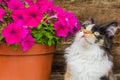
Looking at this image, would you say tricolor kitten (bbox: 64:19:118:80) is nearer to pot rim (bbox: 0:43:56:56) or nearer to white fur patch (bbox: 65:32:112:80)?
white fur patch (bbox: 65:32:112:80)

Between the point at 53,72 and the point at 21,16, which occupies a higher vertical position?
the point at 21,16

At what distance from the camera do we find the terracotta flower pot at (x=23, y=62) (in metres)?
2.09

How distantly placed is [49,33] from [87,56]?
0.91 feet

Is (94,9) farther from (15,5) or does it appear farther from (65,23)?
(15,5)

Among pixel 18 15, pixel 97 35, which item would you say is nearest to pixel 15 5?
pixel 18 15

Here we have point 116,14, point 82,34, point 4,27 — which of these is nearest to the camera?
point 4,27

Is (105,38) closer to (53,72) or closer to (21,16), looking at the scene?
(21,16)

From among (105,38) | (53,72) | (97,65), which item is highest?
(105,38)

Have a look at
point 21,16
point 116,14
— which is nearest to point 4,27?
point 21,16

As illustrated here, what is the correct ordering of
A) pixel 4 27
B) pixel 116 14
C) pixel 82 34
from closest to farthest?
pixel 4 27 → pixel 82 34 → pixel 116 14

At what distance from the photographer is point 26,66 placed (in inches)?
84.5

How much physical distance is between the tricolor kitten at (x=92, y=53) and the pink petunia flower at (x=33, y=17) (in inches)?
11.6

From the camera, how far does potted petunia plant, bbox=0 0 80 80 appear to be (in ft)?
6.64

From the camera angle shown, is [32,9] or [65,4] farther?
[65,4]
